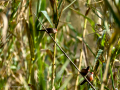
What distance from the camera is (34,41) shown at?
1126mm

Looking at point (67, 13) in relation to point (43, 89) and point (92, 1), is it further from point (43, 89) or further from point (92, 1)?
point (43, 89)

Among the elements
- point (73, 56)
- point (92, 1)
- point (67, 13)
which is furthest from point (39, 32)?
point (67, 13)

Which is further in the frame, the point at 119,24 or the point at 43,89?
the point at 43,89

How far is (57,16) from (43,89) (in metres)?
0.51

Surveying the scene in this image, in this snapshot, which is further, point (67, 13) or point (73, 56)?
point (67, 13)

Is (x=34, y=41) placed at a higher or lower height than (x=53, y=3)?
lower

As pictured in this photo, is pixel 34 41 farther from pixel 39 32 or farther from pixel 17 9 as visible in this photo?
pixel 17 9

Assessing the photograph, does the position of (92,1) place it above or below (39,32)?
above

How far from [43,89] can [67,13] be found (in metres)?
1.53

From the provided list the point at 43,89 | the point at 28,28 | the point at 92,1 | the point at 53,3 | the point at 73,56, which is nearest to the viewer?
the point at 43,89

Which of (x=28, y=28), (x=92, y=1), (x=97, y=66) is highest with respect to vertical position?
(x=92, y=1)

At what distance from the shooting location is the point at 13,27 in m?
1.18

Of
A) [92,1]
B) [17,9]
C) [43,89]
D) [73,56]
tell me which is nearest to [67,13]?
[73,56]

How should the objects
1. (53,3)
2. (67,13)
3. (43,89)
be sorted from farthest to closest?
1. (67,13)
2. (53,3)
3. (43,89)
